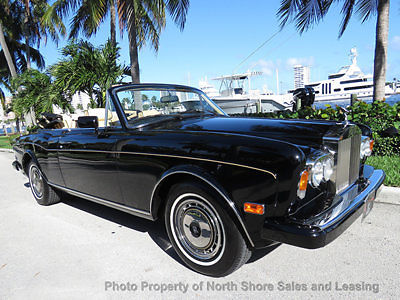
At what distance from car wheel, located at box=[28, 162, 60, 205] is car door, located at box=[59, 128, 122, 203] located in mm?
870

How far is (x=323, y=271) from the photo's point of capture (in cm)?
232

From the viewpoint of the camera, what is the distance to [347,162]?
8.04ft

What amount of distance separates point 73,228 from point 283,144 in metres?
2.84

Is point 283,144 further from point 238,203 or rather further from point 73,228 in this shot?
point 73,228

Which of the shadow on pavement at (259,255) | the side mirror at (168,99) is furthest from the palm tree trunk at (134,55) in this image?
the shadow on pavement at (259,255)

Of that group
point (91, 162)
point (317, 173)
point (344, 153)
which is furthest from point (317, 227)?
point (91, 162)

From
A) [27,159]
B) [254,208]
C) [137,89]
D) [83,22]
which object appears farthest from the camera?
[83,22]

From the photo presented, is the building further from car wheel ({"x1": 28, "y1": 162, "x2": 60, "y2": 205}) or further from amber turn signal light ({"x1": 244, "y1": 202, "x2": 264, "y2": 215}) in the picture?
amber turn signal light ({"x1": 244, "y1": 202, "x2": 264, "y2": 215})

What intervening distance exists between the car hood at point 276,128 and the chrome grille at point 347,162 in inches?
7.1

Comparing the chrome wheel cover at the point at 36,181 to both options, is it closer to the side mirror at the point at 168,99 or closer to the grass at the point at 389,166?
the side mirror at the point at 168,99

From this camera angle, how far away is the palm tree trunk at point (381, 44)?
21.5 ft

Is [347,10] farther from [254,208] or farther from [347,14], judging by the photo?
[254,208]

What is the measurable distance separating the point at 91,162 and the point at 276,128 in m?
2.02

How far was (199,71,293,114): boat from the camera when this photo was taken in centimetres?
2515
